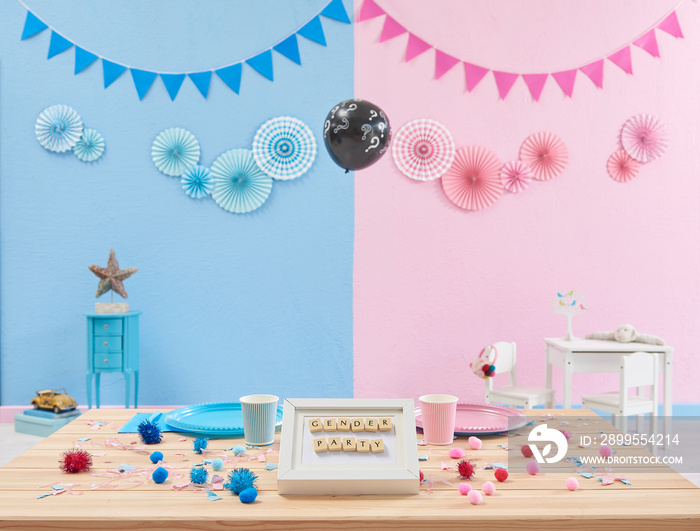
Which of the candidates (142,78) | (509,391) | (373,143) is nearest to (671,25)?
(509,391)

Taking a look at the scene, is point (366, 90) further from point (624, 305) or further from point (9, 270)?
point (9, 270)

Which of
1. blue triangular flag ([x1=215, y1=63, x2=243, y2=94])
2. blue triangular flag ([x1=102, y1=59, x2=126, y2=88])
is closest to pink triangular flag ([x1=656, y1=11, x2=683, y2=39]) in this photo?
blue triangular flag ([x1=215, y1=63, x2=243, y2=94])

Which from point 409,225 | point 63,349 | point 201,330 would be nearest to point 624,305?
point 409,225

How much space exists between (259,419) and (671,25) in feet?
11.7

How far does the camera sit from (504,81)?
3.57 metres

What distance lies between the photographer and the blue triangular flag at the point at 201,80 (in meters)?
3.52

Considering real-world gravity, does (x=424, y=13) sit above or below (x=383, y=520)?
above

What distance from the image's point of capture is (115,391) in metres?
3.54

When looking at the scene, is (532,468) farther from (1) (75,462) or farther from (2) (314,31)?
(2) (314,31)

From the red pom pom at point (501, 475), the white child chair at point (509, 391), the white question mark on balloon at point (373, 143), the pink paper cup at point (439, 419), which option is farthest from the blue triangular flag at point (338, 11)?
the red pom pom at point (501, 475)

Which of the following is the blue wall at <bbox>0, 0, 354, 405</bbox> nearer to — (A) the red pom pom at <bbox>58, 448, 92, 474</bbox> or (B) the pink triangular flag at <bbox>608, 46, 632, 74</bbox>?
(B) the pink triangular flag at <bbox>608, 46, 632, 74</bbox>

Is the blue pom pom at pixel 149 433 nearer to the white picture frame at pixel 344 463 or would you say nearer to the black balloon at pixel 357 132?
the white picture frame at pixel 344 463

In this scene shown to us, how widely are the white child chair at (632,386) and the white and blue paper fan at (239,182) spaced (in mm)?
2020

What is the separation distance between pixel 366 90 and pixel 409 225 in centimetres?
81
